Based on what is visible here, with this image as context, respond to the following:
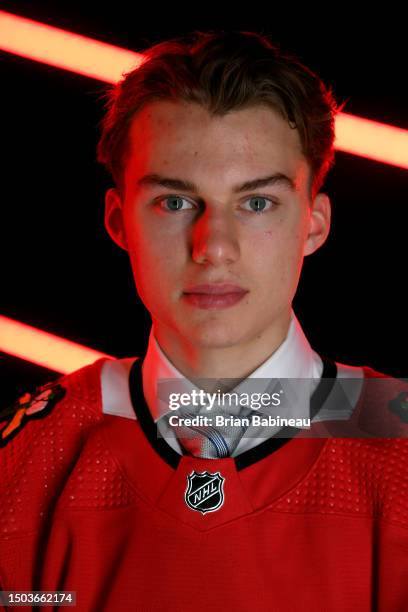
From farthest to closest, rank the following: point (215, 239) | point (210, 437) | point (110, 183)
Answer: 1. point (110, 183)
2. point (210, 437)
3. point (215, 239)

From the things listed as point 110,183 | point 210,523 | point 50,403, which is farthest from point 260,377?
point 110,183

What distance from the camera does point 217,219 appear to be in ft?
4.25

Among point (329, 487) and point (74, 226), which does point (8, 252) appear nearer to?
point (74, 226)

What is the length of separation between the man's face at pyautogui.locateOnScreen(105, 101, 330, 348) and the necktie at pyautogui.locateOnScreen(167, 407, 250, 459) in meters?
0.13

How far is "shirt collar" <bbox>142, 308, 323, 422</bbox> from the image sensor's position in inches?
55.8

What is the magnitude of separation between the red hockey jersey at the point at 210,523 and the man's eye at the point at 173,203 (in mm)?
364

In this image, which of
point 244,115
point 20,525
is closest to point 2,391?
point 20,525

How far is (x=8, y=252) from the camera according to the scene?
2.07m

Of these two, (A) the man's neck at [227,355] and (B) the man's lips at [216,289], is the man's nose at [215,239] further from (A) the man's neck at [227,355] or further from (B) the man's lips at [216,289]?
(A) the man's neck at [227,355]

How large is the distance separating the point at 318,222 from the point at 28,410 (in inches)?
23.9

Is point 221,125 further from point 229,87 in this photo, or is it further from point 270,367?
point 270,367

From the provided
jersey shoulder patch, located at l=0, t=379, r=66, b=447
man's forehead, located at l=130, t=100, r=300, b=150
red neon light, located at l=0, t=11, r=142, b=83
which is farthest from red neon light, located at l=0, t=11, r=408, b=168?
jersey shoulder patch, located at l=0, t=379, r=66, b=447

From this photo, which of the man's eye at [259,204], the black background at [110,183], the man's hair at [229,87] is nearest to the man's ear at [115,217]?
the man's hair at [229,87]

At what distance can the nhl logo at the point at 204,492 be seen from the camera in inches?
51.5
